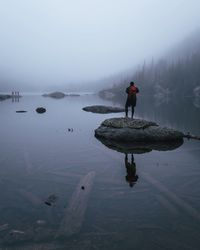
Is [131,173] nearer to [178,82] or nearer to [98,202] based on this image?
[98,202]

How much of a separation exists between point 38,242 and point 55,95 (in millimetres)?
167832

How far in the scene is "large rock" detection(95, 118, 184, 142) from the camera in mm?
19812

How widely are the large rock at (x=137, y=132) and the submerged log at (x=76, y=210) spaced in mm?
8950

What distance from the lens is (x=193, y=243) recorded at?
680cm

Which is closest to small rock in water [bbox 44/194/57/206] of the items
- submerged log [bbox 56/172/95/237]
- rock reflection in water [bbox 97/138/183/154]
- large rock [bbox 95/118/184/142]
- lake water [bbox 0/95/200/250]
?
lake water [bbox 0/95/200/250]

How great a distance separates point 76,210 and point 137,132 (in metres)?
12.0

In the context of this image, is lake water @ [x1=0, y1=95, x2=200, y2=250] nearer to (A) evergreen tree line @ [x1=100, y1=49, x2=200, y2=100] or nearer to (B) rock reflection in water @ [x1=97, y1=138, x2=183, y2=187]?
(B) rock reflection in water @ [x1=97, y1=138, x2=183, y2=187]

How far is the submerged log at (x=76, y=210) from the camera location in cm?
744

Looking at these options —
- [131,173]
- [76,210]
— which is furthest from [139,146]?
[76,210]

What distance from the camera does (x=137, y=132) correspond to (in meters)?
19.9

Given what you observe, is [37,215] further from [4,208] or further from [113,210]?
[113,210]

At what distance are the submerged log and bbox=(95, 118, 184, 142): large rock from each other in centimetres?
895

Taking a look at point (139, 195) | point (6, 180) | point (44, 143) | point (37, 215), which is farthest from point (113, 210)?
point (44, 143)

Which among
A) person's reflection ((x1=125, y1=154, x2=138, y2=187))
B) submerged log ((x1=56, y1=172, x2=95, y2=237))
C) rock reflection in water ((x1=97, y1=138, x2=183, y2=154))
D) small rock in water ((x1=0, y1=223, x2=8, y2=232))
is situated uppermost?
submerged log ((x1=56, y1=172, x2=95, y2=237))
